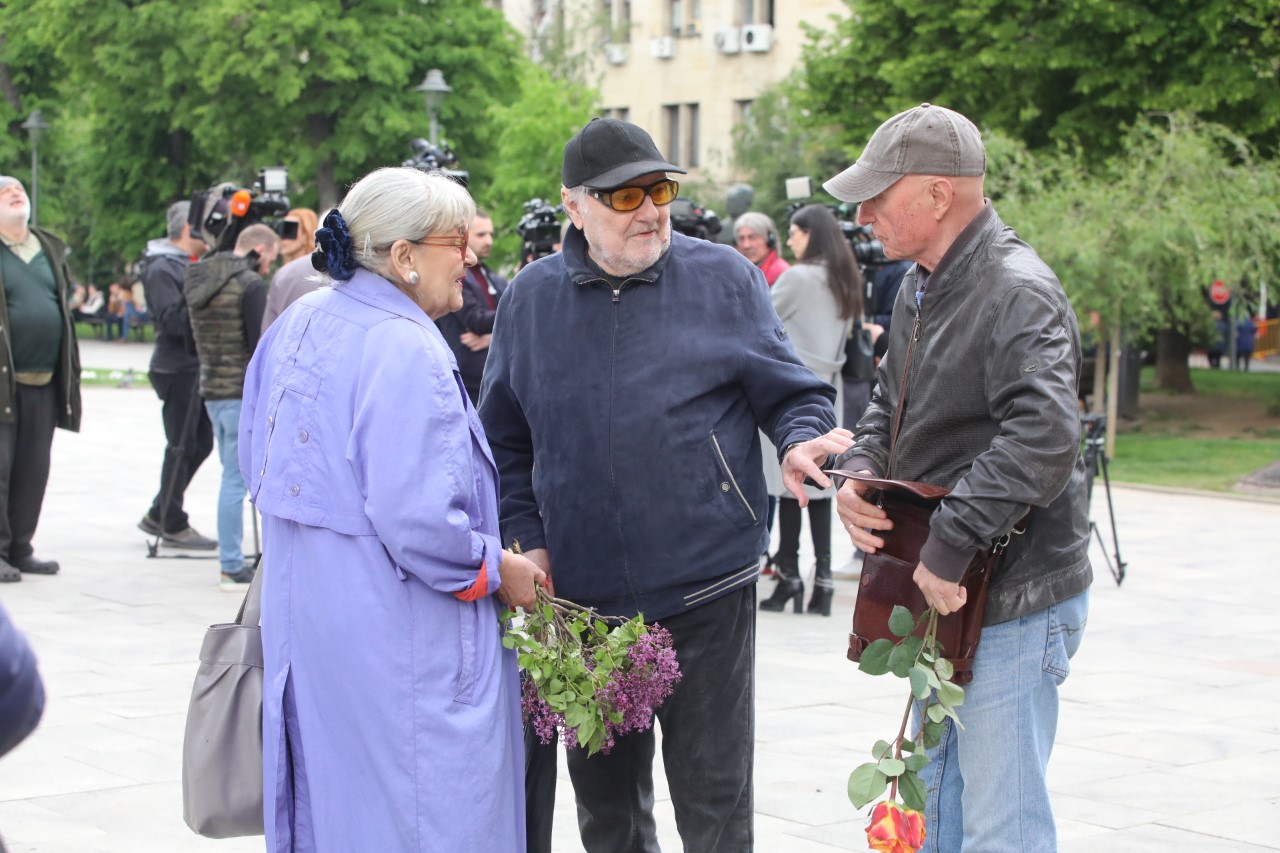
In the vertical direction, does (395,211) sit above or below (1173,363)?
above

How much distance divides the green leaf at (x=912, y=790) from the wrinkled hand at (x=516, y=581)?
89cm

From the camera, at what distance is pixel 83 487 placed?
44.5 ft

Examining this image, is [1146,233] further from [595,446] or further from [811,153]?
[811,153]

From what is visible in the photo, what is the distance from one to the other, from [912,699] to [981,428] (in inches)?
21.8

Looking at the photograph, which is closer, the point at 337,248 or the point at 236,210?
the point at 337,248

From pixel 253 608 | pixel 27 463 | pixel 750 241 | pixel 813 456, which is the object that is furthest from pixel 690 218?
pixel 253 608

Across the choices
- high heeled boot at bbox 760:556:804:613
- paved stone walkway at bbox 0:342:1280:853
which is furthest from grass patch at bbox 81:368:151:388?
high heeled boot at bbox 760:556:804:613

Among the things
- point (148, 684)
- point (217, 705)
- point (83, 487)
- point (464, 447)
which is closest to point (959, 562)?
point (464, 447)

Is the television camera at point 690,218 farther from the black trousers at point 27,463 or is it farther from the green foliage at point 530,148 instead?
the green foliage at point 530,148

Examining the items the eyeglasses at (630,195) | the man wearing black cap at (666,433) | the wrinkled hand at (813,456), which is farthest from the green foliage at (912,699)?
the eyeglasses at (630,195)

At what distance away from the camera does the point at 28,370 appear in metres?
9.35

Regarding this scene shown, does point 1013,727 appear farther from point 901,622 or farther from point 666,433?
point 666,433

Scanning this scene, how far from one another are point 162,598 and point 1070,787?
5254mm

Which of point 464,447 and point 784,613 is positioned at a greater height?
point 464,447
